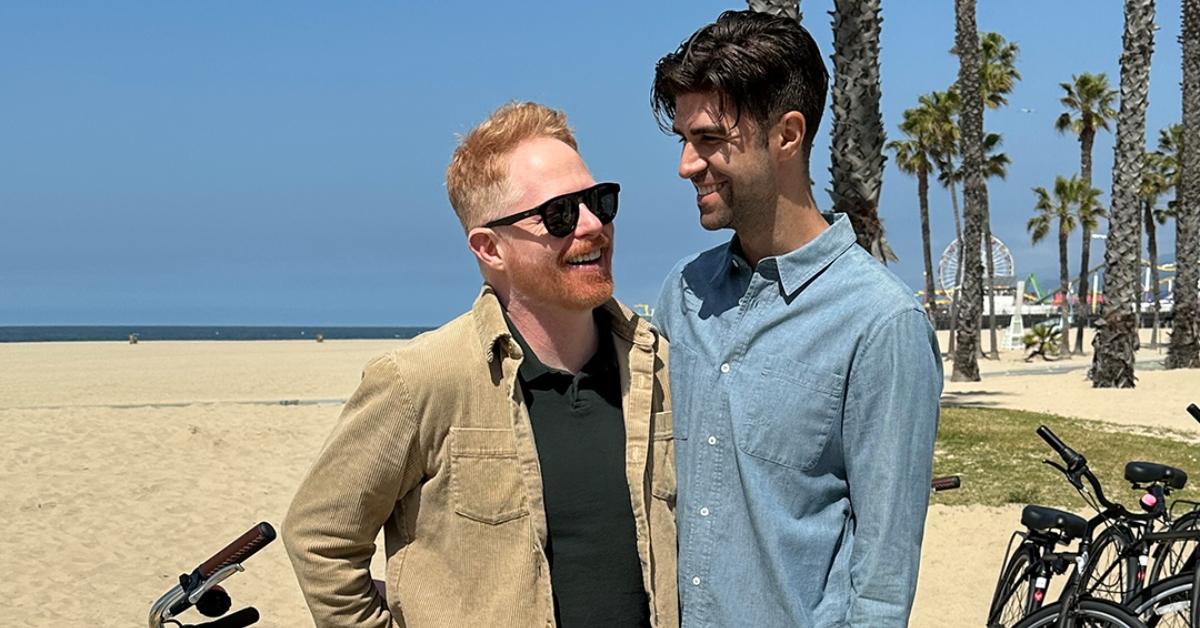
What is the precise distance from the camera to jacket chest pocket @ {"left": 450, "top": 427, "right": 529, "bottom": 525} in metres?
2.42

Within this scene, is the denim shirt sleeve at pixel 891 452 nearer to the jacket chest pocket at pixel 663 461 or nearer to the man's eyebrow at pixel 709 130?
the jacket chest pocket at pixel 663 461

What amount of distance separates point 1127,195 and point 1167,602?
19.5 m

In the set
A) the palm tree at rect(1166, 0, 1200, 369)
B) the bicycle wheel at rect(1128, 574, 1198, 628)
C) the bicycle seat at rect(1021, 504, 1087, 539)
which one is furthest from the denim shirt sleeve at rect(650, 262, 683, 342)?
the palm tree at rect(1166, 0, 1200, 369)

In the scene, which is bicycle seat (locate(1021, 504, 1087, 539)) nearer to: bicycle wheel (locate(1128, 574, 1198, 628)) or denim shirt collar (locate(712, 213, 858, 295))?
bicycle wheel (locate(1128, 574, 1198, 628))

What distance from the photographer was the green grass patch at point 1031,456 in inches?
453

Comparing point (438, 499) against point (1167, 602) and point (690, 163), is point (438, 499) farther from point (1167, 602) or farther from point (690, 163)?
point (1167, 602)

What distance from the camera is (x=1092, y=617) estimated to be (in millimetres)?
5215

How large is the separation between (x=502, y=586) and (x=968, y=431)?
47.0 feet

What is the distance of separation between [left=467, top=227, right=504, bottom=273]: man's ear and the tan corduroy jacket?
0.44ft

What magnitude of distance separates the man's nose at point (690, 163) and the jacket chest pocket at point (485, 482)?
71 cm

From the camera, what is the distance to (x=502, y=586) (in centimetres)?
241

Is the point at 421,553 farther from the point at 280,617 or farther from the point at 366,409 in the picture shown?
the point at 280,617

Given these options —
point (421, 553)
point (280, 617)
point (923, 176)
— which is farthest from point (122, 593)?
point (923, 176)

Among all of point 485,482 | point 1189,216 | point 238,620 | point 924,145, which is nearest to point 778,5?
point 238,620
